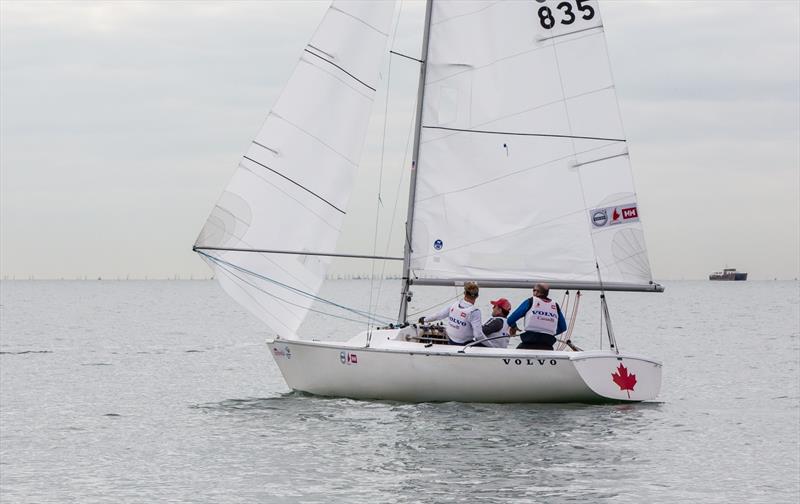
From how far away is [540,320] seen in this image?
22.7 m

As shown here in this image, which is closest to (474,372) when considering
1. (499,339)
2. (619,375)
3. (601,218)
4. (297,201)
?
(499,339)

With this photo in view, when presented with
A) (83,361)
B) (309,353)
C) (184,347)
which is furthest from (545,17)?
(184,347)

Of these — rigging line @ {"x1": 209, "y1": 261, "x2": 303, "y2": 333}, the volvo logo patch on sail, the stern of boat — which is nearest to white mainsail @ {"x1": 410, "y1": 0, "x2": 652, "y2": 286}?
the volvo logo patch on sail

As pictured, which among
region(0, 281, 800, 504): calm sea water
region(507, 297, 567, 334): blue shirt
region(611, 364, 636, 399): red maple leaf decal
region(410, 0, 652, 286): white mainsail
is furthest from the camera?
region(410, 0, 652, 286): white mainsail

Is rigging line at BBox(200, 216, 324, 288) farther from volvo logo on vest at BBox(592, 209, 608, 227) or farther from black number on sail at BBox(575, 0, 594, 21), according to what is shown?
black number on sail at BBox(575, 0, 594, 21)

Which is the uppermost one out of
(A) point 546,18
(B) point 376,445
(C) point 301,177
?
(A) point 546,18

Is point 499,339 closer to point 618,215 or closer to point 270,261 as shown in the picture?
point 618,215

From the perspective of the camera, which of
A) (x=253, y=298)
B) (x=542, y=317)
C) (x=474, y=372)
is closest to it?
(x=474, y=372)

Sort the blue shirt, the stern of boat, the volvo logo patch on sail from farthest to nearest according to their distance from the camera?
the volvo logo patch on sail, the blue shirt, the stern of boat

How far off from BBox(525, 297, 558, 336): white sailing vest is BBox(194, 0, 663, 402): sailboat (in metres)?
1.27

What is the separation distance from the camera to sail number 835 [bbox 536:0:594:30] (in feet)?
80.0

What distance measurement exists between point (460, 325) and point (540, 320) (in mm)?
1480

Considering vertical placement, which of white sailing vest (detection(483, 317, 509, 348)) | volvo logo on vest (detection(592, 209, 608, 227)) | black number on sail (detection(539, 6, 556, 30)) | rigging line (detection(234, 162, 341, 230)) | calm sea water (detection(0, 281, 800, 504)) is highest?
black number on sail (detection(539, 6, 556, 30))

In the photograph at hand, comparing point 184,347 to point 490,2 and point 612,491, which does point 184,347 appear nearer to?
point 490,2
